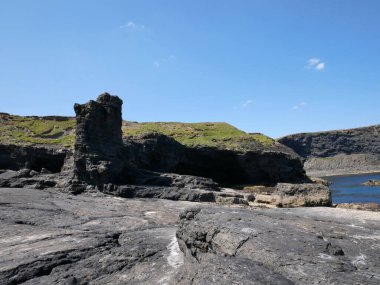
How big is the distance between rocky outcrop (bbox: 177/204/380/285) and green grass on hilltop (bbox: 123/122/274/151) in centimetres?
5887

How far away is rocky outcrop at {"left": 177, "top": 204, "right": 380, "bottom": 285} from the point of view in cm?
791

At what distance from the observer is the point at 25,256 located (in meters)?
11.9

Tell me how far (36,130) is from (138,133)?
20.9m

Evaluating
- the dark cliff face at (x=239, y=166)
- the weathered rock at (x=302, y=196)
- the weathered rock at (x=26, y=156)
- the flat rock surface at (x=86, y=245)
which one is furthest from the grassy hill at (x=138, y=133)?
the flat rock surface at (x=86, y=245)

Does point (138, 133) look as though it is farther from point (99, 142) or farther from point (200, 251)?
point (200, 251)

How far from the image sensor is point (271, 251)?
894cm

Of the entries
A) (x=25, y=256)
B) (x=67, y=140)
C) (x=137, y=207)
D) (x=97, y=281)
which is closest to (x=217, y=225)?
(x=97, y=281)

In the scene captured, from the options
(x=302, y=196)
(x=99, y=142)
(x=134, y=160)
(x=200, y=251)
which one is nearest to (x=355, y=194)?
(x=134, y=160)

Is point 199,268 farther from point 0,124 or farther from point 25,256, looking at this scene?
point 0,124

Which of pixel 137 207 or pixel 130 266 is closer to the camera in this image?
pixel 130 266

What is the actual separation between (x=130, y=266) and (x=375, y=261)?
6327mm

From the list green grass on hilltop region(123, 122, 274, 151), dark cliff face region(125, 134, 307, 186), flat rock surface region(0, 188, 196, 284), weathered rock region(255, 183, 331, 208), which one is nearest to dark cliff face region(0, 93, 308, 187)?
dark cliff face region(125, 134, 307, 186)

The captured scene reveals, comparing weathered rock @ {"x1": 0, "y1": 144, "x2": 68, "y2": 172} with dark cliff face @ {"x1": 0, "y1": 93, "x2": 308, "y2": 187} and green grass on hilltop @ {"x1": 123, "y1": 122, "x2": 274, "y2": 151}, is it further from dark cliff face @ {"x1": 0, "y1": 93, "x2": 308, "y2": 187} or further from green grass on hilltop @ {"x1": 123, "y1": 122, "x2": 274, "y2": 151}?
green grass on hilltop @ {"x1": 123, "y1": 122, "x2": 274, "y2": 151}

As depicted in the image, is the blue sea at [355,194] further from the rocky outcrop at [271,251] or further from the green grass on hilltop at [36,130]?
the rocky outcrop at [271,251]
